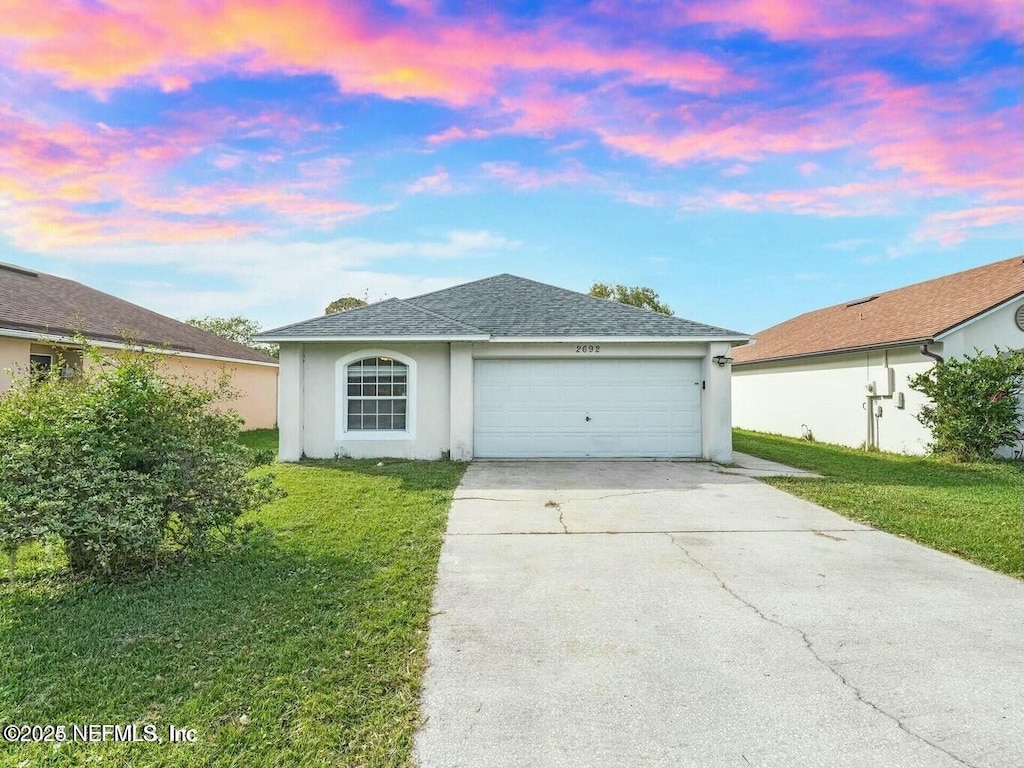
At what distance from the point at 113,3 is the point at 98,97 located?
2.80 metres

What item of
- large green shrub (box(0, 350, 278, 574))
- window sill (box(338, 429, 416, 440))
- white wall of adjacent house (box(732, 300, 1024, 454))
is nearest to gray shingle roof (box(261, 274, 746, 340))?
window sill (box(338, 429, 416, 440))

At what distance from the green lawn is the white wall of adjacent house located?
3.24ft

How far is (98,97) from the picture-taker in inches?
359

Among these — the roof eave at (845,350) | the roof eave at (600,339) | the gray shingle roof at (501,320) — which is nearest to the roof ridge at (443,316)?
the gray shingle roof at (501,320)

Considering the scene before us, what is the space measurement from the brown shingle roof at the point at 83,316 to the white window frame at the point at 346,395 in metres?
3.68

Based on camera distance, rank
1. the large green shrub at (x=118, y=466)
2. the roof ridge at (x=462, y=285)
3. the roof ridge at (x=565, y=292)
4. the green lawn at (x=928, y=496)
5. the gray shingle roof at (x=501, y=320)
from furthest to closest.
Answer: the roof ridge at (x=462, y=285) → the roof ridge at (x=565, y=292) → the gray shingle roof at (x=501, y=320) → the green lawn at (x=928, y=496) → the large green shrub at (x=118, y=466)

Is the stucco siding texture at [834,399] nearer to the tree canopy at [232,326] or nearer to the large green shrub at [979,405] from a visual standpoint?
the large green shrub at [979,405]

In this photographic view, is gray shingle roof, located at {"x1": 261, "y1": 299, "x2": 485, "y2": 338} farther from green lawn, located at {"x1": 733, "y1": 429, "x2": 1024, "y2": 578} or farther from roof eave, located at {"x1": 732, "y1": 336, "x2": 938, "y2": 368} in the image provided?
roof eave, located at {"x1": 732, "y1": 336, "x2": 938, "y2": 368}

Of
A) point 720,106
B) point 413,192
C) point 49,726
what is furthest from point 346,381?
point 720,106

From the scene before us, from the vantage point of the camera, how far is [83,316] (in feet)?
44.2

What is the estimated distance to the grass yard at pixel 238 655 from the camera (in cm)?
228

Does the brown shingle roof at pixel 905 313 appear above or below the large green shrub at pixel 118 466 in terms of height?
above

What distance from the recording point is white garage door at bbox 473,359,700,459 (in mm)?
11047

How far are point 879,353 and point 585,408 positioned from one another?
819 cm
